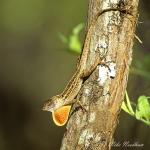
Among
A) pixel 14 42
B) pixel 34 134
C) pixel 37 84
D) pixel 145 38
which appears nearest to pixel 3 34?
pixel 14 42

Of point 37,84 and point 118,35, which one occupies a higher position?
point 37,84

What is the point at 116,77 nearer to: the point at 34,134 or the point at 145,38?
the point at 145,38

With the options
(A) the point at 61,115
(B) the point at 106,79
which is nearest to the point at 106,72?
(B) the point at 106,79

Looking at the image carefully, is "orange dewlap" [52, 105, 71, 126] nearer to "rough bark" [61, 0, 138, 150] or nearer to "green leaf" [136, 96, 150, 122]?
"rough bark" [61, 0, 138, 150]

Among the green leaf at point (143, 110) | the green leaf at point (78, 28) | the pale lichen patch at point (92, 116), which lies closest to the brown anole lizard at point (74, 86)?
the pale lichen patch at point (92, 116)

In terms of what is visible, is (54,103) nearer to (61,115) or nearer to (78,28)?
(61,115)

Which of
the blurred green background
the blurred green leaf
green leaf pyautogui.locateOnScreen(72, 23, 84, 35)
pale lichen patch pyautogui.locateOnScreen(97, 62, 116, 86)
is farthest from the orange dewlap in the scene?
the blurred green background
